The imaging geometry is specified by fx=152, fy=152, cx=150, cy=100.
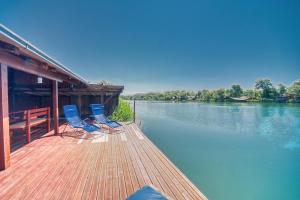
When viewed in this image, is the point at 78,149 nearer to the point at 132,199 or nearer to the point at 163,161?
the point at 163,161

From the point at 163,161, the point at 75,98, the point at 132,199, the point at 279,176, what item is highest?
the point at 75,98

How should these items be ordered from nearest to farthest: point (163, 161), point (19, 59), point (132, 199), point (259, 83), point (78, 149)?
1. point (132, 199)
2. point (19, 59)
3. point (163, 161)
4. point (78, 149)
5. point (259, 83)

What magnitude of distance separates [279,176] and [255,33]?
1718 centimetres

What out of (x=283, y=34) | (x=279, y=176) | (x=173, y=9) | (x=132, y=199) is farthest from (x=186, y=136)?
(x=283, y=34)

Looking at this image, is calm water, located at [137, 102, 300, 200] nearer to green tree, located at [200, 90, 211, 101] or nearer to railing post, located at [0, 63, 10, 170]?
railing post, located at [0, 63, 10, 170]

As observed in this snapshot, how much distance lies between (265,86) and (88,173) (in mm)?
68012

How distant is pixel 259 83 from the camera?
57625 millimetres

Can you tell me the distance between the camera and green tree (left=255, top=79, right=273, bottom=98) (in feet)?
170

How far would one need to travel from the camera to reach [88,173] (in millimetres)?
2660

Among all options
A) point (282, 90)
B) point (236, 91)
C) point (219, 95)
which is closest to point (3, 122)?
point (282, 90)

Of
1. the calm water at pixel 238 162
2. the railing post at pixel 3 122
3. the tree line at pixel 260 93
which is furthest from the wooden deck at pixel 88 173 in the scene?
the tree line at pixel 260 93

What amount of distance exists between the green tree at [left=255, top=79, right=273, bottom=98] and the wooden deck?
62.0 meters

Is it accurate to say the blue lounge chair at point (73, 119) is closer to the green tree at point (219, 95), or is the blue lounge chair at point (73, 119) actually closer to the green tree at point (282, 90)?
the green tree at point (219, 95)

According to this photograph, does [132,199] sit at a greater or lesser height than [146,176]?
greater
